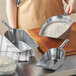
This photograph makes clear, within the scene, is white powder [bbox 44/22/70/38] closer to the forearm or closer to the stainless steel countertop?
the stainless steel countertop

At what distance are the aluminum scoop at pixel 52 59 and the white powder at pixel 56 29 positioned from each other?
205 millimetres

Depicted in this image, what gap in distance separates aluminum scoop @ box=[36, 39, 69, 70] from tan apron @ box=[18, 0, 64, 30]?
2.16 feet

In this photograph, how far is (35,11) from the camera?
1.64 metres

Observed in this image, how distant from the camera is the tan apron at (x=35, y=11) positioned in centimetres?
163

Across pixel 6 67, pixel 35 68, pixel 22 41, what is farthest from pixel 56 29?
pixel 6 67

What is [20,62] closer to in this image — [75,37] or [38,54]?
[38,54]

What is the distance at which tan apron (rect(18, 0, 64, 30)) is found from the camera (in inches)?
64.1

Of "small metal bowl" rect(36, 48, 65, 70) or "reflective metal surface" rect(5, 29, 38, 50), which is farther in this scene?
"reflective metal surface" rect(5, 29, 38, 50)

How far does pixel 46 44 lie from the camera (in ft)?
3.89

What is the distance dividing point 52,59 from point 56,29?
294mm

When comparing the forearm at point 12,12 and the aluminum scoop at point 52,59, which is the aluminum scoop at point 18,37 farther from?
the forearm at point 12,12

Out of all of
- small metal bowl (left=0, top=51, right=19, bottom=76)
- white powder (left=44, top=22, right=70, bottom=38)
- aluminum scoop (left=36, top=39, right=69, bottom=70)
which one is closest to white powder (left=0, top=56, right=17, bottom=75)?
small metal bowl (left=0, top=51, right=19, bottom=76)

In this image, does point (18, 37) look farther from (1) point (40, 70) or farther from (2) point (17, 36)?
(1) point (40, 70)

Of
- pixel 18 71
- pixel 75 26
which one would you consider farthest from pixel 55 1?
pixel 18 71
